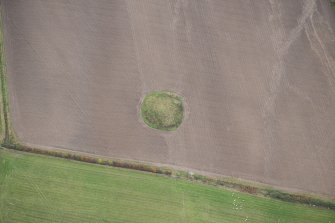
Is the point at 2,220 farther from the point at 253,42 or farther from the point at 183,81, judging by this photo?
the point at 253,42

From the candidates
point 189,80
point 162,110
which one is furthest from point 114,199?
point 189,80

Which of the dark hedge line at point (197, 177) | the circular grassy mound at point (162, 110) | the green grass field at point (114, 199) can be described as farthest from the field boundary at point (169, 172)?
the circular grassy mound at point (162, 110)

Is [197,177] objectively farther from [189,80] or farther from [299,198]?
[299,198]

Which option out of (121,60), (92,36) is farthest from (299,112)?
(92,36)

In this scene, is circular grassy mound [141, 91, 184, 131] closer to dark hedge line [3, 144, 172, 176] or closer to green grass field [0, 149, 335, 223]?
dark hedge line [3, 144, 172, 176]

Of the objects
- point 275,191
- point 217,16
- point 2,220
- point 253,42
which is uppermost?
point 217,16
